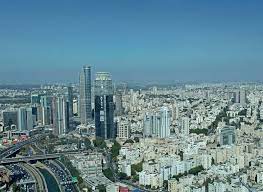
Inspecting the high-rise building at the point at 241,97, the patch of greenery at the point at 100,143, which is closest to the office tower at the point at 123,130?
the patch of greenery at the point at 100,143

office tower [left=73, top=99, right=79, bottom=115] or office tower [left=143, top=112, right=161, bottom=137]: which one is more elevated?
office tower [left=73, top=99, right=79, bottom=115]

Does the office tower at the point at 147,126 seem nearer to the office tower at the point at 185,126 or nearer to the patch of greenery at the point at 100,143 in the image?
the office tower at the point at 185,126

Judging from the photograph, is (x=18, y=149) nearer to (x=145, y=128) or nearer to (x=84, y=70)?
(x=145, y=128)

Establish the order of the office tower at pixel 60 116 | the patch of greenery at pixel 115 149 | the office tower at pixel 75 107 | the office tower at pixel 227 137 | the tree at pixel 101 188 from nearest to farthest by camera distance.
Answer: the tree at pixel 101 188 < the patch of greenery at pixel 115 149 < the office tower at pixel 227 137 < the office tower at pixel 60 116 < the office tower at pixel 75 107

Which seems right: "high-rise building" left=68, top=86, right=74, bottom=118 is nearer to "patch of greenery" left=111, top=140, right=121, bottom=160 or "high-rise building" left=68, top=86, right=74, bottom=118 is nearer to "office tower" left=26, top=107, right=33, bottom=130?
"office tower" left=26, top=107, right=33, bottom=130

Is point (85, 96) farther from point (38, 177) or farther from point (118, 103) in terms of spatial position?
point (38, 177)

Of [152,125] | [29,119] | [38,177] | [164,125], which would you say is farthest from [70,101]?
[38,177]

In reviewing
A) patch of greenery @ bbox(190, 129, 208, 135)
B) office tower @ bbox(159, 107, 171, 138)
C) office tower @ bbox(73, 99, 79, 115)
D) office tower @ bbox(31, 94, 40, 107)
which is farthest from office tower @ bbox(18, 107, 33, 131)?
patch of greenery @ bbox(190, 129, 208, 135)
